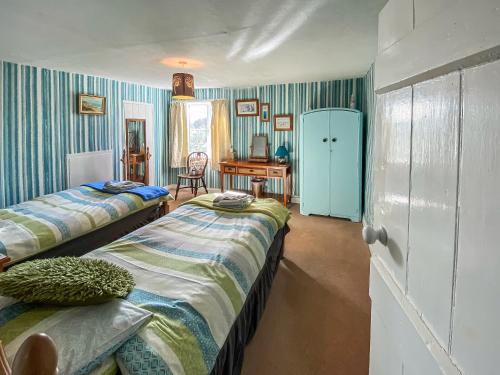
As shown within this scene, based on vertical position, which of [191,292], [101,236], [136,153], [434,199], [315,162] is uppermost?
[136,153]

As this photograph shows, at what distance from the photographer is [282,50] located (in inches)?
120

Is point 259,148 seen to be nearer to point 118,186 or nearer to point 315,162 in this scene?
point 315,162

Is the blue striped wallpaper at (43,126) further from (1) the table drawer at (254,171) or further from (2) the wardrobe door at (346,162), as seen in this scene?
(2) the wardrobe door at (346,162)

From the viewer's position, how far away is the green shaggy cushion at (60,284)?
4.07ft

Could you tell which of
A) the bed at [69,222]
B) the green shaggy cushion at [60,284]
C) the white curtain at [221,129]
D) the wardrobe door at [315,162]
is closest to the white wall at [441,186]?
the green shaggy cushion at [60,284]

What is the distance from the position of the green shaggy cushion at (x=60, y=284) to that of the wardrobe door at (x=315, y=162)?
3559 mm

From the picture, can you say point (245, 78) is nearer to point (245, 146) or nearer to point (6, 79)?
point (245, 146)

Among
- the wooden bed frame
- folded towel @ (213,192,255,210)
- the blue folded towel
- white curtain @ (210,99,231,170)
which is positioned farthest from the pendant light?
white curtain @ (210,99,231,170)

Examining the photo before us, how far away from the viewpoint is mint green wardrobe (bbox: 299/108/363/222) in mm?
4266

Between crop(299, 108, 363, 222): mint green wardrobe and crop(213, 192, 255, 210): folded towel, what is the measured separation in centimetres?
189

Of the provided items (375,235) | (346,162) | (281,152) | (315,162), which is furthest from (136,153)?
(375,235)

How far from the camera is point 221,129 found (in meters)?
5.92

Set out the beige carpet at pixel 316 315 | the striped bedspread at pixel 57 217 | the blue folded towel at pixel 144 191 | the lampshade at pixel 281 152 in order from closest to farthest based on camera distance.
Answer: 1. the beige carpet at pixel 316 315
2. the striped bedspread at pixel 57 217
3. the blue folded towel at pixel 144 191
4. the lampshade at pixel 281 152

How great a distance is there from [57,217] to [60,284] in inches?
75.7
